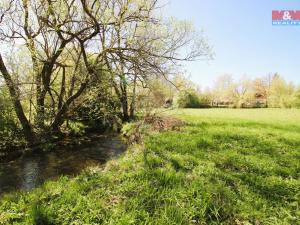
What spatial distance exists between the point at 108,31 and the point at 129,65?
182 cm

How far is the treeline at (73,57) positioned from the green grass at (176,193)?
4.75 m

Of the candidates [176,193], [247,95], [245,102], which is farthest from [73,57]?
[247,95]

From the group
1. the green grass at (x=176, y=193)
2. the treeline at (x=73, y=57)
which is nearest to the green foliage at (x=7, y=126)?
the treeline at (x=73, y=57)

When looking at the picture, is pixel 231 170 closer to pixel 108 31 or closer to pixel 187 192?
pixel 187 192

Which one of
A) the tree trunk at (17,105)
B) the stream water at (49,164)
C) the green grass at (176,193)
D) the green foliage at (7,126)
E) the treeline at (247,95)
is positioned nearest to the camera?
the green grass at (176,193)

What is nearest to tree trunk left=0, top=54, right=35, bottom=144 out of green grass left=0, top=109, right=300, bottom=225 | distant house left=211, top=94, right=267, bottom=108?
green grass left=0, top=109, right=300, bottom=225

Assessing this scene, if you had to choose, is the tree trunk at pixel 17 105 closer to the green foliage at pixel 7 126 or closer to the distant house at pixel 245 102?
the green foliage at pixel 7 126

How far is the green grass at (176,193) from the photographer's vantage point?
459cm

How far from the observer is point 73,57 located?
13.1m

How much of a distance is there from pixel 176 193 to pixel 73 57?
1049 centimetres

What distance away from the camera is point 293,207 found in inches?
197

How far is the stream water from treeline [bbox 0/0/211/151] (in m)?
1.95

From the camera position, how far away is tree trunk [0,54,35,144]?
10422 mm

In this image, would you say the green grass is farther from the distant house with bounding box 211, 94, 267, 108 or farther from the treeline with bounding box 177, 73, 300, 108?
the distant house with bounding box 211, 94, 267, 108
